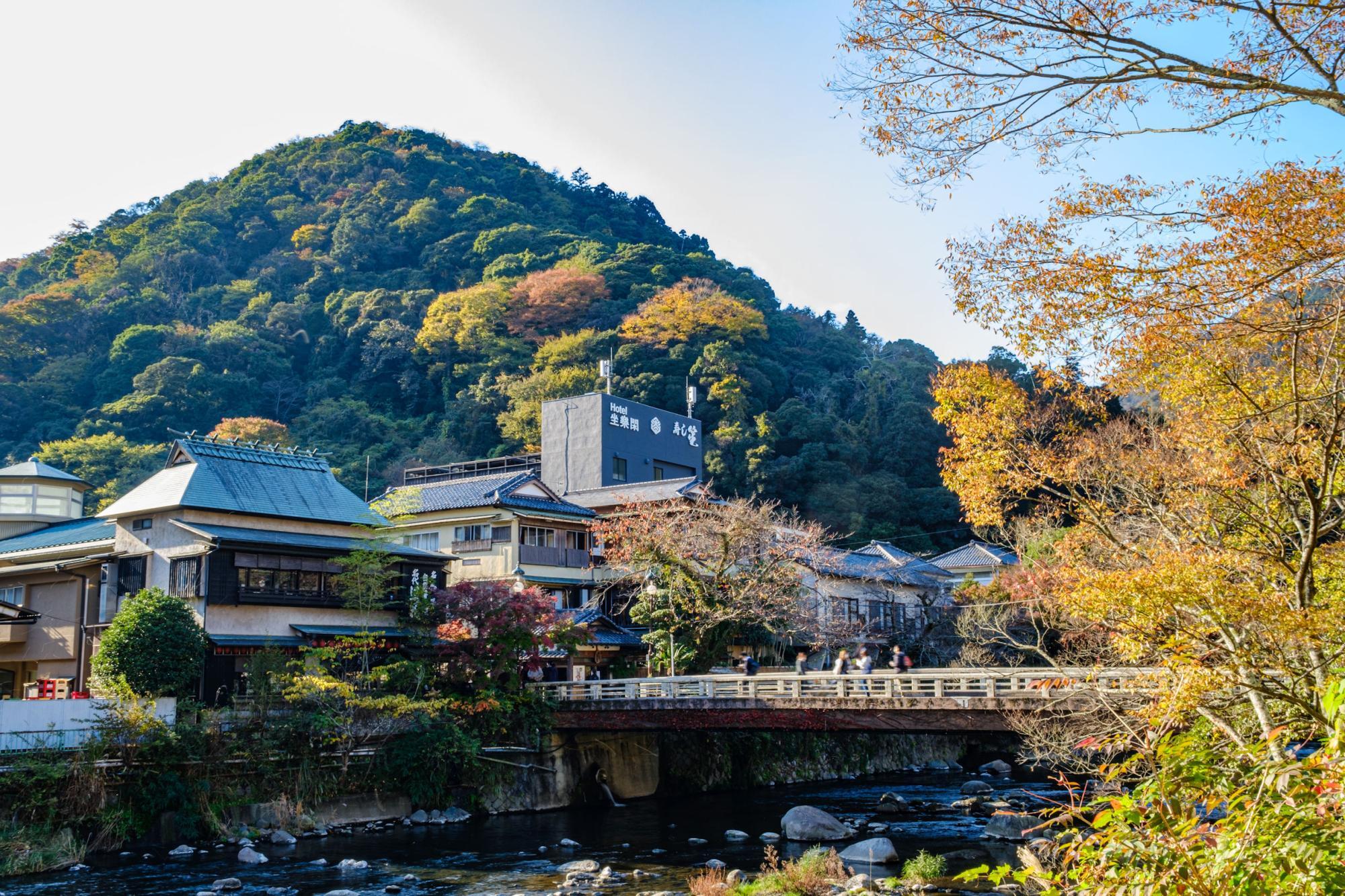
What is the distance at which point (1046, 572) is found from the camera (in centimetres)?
2803

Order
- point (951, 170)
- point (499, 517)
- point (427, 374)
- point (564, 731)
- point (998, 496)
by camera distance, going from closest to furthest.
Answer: point (951, 170), point (998, 496), point (564, 731), point (499, 517), point (427, 374)

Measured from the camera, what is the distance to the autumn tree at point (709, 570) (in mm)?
32375

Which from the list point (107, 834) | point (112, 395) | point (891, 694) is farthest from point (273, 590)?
point (112, 395)

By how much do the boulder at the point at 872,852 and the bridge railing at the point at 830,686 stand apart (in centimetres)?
313

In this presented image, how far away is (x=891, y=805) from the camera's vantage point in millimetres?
28828

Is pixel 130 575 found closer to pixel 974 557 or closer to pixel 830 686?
pixel 830 686

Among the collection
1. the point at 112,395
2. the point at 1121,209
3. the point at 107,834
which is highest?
the point at 112,395

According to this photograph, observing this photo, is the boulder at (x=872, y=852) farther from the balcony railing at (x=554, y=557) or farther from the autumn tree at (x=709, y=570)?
the balcony railing at (x=554, y=557)

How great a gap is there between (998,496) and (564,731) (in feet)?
64.9

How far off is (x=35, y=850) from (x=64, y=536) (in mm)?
17963

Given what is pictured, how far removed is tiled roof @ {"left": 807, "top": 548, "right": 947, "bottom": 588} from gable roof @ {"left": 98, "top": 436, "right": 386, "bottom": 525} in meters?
18.3

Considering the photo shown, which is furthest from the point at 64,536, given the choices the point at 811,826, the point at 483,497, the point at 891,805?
the point at 891,805

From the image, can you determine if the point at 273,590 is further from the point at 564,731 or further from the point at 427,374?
the point at 427,374

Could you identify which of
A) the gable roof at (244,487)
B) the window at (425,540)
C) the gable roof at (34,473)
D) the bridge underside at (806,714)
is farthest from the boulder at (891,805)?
the gable roof at (34,473)
